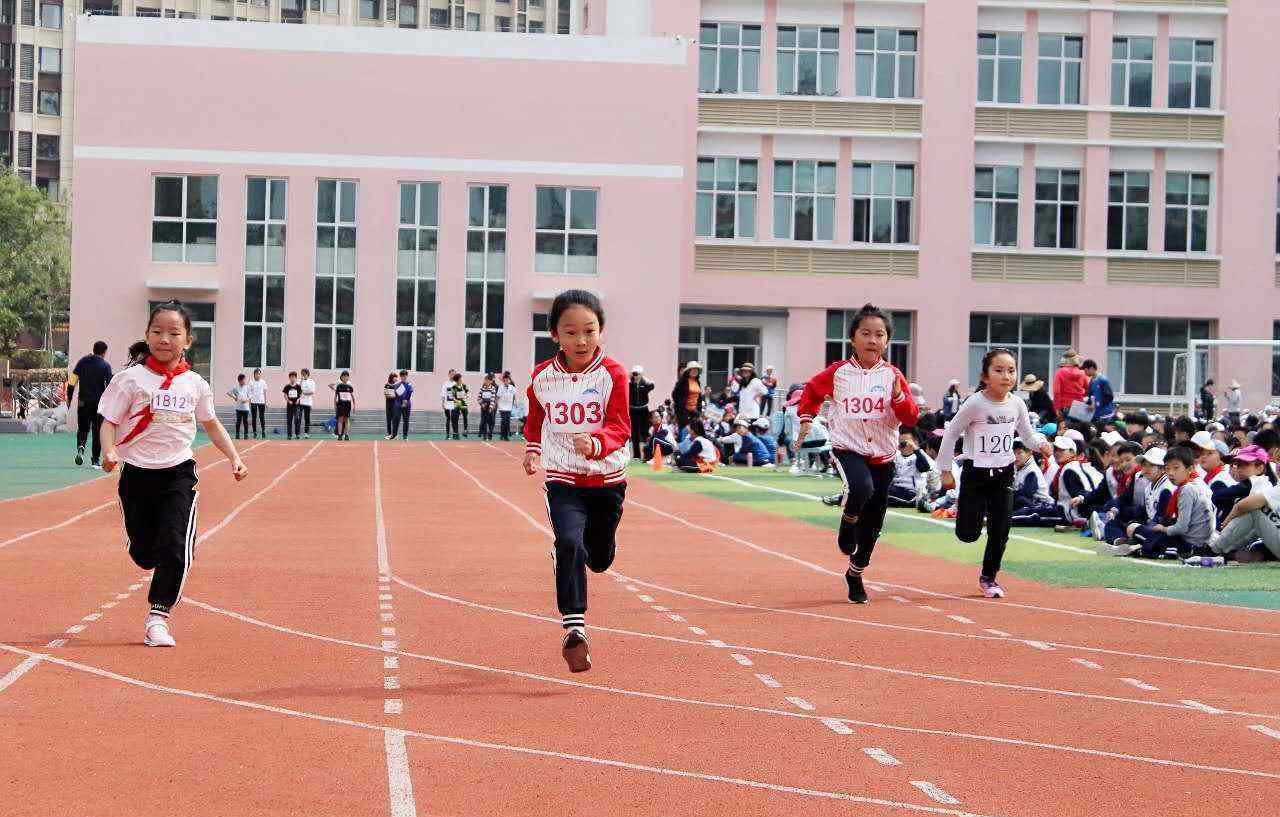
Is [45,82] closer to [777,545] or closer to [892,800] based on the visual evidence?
[777,545]

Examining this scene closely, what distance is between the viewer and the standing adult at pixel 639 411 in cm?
3416

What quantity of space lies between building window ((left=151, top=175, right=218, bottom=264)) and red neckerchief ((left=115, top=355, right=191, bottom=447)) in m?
43.2

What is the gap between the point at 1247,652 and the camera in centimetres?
959

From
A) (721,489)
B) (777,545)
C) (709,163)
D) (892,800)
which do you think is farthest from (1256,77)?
(892,800)

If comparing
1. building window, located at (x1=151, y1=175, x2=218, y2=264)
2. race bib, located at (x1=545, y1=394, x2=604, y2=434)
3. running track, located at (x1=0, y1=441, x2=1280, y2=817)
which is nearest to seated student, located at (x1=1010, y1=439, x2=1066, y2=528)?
running track, located at (x1=0, y1=441, x2=1280, y2=817)

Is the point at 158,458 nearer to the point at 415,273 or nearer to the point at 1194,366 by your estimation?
the point at 1194,366

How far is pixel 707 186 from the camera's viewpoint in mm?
53125

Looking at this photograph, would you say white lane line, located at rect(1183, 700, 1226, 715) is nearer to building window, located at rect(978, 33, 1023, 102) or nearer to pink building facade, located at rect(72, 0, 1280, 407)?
pink building facade, located at rect(72, 0, 1280, 407)

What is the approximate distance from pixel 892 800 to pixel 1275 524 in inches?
390

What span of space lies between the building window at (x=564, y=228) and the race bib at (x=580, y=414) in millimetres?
44323

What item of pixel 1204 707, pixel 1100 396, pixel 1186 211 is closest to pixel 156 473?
pixel 1204 707

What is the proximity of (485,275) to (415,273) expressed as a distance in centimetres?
212

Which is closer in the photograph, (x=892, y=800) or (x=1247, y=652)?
(x=892, y=800)

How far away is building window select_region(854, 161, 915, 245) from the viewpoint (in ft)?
174
